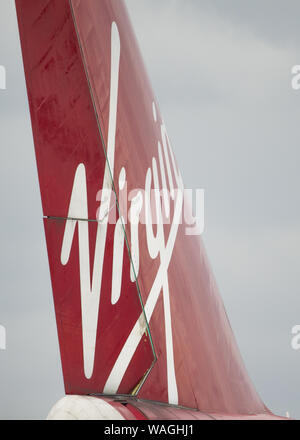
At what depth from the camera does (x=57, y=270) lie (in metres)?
4.40

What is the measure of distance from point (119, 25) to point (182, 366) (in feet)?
7.38

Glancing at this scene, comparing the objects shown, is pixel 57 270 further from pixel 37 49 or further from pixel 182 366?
pixel 37 49

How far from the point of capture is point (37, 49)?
423 cm

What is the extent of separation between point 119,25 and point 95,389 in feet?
7.69

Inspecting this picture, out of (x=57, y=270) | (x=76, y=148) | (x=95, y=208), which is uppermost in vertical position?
(x=76, y=148)
